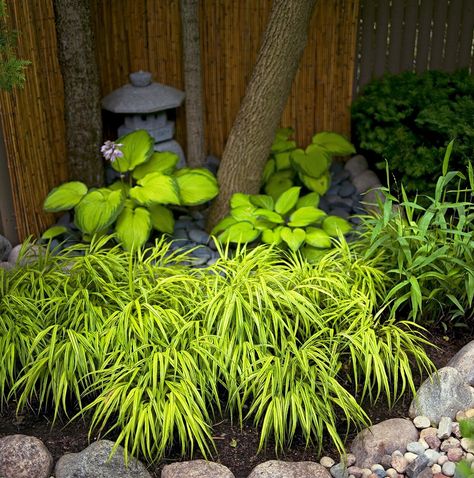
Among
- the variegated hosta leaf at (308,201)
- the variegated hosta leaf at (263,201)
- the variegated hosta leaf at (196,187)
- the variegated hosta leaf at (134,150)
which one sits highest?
the variegated hosta leaf at (134,150)

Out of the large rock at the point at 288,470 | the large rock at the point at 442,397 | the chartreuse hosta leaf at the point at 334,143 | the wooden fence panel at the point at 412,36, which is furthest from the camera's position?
the wooden fence panel at the point at 412,36

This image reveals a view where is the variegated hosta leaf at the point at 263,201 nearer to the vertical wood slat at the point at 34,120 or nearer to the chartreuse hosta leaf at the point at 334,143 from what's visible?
the chartreuse hosta leaf at the point at 334,143

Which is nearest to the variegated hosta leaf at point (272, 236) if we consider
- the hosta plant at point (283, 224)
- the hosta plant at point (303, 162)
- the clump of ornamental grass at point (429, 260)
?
the hosta plant at point (283, 224)

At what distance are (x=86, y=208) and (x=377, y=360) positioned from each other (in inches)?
76.9

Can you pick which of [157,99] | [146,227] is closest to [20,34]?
[157,99]

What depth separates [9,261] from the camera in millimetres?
4395

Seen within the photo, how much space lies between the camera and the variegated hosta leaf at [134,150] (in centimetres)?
457

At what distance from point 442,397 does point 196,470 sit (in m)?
1.11

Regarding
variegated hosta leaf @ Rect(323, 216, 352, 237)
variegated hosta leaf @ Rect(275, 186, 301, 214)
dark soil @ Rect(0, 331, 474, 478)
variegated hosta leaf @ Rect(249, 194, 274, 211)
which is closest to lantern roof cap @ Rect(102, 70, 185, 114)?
variegated hosta leaf @ Rect(249, 194, 274, 211)

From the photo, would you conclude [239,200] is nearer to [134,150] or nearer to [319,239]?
[319,239]

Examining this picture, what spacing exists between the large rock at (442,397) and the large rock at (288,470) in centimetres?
55

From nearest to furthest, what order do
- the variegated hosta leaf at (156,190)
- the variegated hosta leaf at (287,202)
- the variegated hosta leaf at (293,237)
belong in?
the variegated hosta leaf at (293,237) → the variegated hosta leaf at (156,190) → the variegated hosta leaf at (287,202)

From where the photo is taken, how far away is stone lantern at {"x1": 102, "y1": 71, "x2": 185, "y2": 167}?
15.6 ft

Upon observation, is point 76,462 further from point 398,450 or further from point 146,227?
point 146,227
